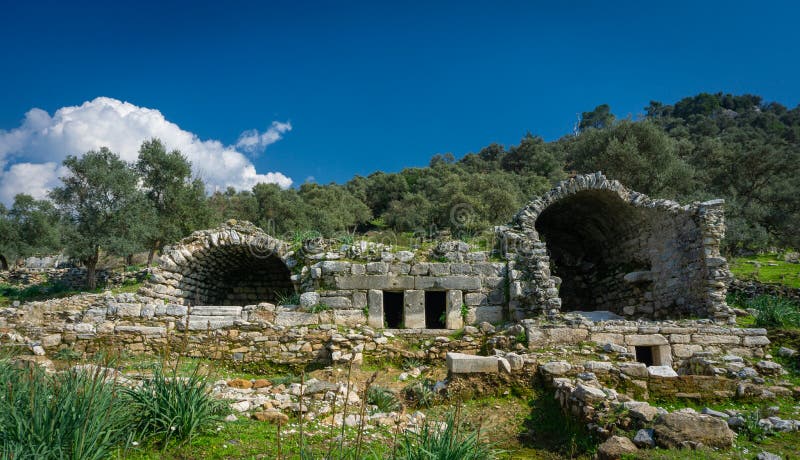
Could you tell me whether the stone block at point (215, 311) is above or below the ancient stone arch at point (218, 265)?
below

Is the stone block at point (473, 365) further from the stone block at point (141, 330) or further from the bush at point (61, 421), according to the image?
the stone block at point (141, 330)

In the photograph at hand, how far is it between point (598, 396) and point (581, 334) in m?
3.75

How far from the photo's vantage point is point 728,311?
10703mm

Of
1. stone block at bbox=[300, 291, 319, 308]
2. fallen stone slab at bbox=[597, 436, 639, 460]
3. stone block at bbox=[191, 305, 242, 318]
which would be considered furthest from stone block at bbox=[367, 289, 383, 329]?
fallen stone slab at bbox=[597, 436, 639, 460]

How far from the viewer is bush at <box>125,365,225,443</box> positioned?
4.79m

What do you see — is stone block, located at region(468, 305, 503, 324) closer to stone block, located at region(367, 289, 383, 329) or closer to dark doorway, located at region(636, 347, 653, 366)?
stone block, located at region(367, 289, 383, 329)

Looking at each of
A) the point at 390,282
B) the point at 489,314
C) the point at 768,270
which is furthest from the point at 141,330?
the point at 768,270

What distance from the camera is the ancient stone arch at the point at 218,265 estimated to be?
1313 cm

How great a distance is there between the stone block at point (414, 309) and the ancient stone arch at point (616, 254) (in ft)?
7.74

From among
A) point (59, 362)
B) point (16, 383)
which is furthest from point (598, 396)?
point (59, 362)

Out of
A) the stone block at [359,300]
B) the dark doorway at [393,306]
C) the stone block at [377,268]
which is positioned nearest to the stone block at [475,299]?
the stone block at [377,268]

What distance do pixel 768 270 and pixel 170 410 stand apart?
2449cm

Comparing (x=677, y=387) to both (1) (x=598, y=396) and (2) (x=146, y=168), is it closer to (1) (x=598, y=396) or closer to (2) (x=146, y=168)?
(1) (x=598, y=396)

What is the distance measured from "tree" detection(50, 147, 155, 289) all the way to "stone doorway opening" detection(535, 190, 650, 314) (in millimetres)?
21219
